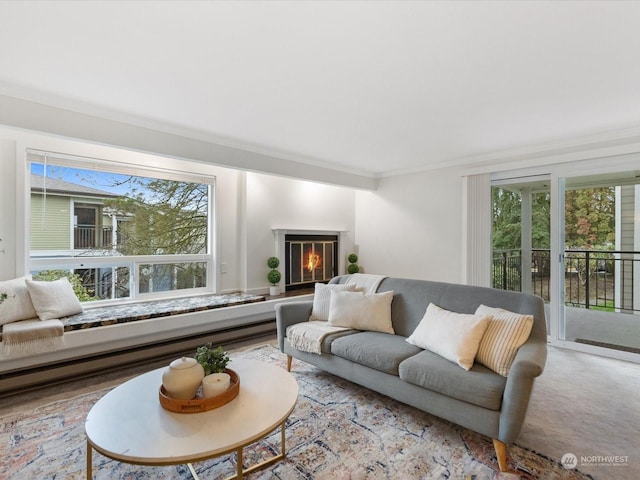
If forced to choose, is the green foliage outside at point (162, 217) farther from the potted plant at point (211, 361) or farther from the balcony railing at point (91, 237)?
the potted plant at point (211, 361)

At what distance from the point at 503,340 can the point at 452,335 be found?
0.98 feet

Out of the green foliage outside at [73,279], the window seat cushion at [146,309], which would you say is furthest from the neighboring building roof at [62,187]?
the window seat cushion at [146,309]

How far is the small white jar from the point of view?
5.38 feet

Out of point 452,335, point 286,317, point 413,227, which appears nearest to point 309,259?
point 413,227

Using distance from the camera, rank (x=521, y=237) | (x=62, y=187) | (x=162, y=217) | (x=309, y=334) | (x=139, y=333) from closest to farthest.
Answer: (x=309, y=334) → (x=139, y=333) → (x=62, y=187) → (x=162, y=217) → (x=521, y=237)

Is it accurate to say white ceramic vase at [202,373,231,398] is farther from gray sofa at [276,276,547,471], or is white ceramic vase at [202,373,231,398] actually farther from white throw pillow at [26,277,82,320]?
white throw pillow at [26,277,82,320]

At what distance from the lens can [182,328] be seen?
3570mm

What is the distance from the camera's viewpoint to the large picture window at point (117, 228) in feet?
10.8

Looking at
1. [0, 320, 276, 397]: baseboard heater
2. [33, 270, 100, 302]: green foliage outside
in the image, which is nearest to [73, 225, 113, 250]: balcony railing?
[33, 270, 100, 302]: green foliage outside

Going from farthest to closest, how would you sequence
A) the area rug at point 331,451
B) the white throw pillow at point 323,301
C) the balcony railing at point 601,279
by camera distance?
the balcony railing at point 601,279
the white throw pillow at point 323,301
the area rug at point 331,451

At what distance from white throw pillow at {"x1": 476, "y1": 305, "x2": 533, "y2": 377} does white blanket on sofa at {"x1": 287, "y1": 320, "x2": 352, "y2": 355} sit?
1160 millimetres

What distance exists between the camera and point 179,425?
1.49 metres

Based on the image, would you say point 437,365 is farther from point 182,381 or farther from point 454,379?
point 182,381

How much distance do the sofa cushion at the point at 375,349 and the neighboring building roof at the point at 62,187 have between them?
120 inches
